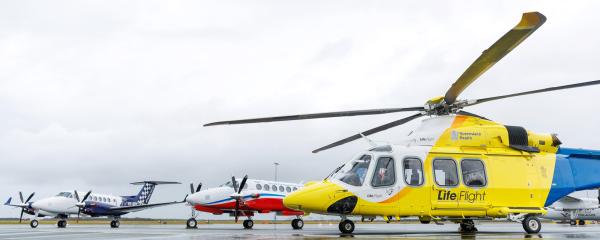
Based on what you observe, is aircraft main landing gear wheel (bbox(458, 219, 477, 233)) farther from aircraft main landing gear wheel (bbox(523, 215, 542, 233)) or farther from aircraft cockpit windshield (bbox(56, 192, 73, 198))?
aircraft cockpit windshield (bbox(56, 192, 73, 198))

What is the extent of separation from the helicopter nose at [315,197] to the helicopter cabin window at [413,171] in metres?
2.17

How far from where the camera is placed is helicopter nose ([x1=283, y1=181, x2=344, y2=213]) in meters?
15.5

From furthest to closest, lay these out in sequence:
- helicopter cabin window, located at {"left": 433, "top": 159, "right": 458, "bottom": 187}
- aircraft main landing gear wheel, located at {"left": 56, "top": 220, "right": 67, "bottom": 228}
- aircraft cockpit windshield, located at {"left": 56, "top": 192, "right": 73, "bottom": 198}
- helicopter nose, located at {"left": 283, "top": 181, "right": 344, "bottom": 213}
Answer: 1. aircraft cockpit windshield, located at {"left": 56, "top": 192, "right": 73, "bottom": 198}
2. aircraft main landing gear wheel, located at {"left": 56, "top": 220, "right": 67, "bottom": 228}
3. helicopter cabin window, located at {"left": 433, "top": 159, "right": 458, "bottom": 187}
4. helicopter nose, located at {"left": 283, "top": 181, "right": 344, "bottom": 213}

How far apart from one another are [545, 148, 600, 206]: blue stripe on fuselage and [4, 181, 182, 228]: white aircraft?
33.0m

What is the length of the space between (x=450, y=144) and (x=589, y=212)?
38.6m

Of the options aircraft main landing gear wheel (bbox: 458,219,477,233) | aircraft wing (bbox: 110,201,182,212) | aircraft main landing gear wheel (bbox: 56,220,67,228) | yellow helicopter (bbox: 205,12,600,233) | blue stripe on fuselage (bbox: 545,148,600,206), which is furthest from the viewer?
aircraft wing (bbox: 110,201,182,212)

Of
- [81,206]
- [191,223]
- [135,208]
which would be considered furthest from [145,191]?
[191,223]

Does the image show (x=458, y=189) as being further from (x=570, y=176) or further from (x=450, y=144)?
(x=570, y=176)

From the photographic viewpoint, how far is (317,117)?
611 inches

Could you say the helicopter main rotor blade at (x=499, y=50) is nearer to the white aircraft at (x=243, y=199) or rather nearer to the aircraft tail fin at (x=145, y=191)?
the white aircraft at (x=243, y=199)

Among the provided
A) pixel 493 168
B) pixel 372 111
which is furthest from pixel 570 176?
pixel 372 111

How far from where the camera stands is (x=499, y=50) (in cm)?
1193

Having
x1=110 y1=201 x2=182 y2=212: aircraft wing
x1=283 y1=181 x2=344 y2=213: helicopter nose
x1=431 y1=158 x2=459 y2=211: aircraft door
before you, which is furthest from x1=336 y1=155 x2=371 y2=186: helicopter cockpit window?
x1=110 y1=201 x2=182 y2=212: aircraft wing

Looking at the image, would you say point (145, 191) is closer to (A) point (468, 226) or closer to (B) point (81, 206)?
(B) point (81, 206)
